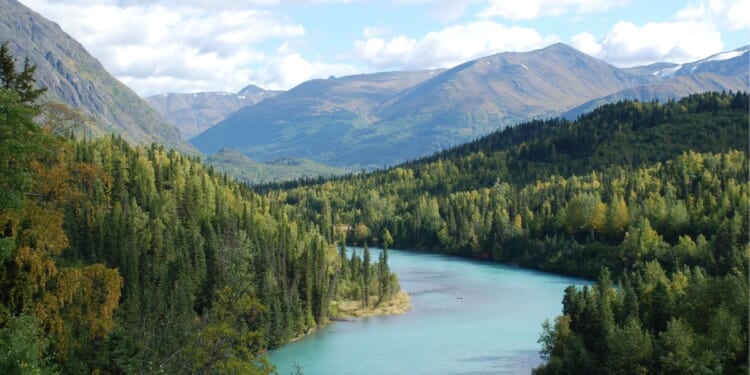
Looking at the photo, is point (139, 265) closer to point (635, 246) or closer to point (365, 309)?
point (365, 309)

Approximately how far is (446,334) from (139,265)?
33.3 metres

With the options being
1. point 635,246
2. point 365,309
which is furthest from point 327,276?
point 635,246

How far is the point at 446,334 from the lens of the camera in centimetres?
8956

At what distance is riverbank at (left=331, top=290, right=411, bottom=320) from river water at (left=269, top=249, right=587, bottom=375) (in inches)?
71.7

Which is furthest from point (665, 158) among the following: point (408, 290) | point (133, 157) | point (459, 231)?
point (133, 157)

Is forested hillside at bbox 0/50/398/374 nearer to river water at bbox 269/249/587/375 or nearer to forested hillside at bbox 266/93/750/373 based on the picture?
river water at bbox 269/249/587/375

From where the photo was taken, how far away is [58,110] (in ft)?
258

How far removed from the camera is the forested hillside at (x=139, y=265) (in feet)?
109

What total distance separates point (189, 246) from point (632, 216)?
81.0 metres

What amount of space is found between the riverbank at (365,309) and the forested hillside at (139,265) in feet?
5.41

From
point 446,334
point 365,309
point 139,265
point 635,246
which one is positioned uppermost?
point 635,246

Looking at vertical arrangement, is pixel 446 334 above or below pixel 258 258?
below

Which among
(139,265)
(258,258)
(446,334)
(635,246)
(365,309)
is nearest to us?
(139,265)

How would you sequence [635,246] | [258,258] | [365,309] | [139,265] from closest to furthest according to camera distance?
[139,265] → [258,258] → [365,309] → [635,246]
